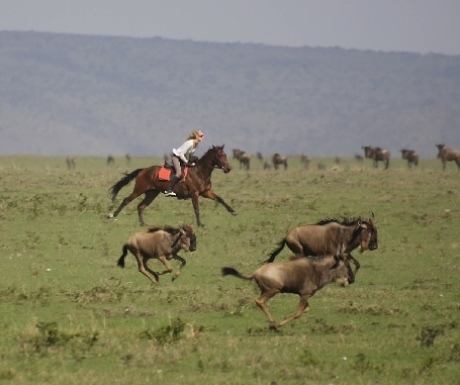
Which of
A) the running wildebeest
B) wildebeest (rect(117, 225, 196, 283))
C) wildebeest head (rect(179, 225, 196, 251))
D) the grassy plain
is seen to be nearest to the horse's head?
the grassy plain

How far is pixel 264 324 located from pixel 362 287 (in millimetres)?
3674

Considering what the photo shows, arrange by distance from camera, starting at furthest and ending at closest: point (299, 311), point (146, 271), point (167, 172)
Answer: point (167, 172)
point (146, 271)
point (299, 311)

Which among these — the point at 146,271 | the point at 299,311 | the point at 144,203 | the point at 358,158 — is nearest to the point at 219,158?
the point at 144,203

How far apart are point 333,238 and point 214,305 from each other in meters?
2.28

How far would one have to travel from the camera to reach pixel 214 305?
15953 mm

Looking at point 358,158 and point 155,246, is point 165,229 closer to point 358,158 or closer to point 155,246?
point 155,246

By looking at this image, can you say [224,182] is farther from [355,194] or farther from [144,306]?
[144,306]

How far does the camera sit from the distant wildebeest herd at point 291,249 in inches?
569

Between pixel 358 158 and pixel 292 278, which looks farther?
pixel 358 158

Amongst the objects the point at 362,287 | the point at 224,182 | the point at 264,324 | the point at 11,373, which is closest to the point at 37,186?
the point at 224,182

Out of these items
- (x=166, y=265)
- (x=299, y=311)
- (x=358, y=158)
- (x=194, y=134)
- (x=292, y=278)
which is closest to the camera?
(x=299, y=311)

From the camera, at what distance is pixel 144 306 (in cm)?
1612

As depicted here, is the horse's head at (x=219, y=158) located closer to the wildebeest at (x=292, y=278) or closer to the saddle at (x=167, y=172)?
the saddle at (x=167, y=172)

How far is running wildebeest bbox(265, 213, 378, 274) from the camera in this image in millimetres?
17234
